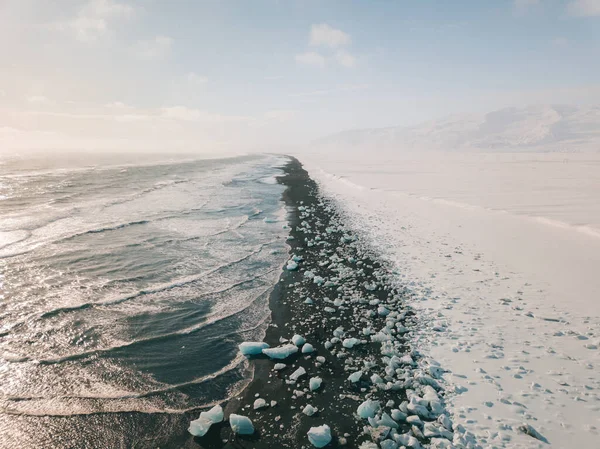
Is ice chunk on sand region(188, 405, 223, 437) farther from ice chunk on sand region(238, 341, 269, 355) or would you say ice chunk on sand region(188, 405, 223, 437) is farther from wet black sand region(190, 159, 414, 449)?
ice chunk on sand region(238, 341, 269, 355)

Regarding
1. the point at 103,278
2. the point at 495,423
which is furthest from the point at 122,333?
the point at 495,423

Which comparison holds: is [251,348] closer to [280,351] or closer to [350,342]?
[280,351]

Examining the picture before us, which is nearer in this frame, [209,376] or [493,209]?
[209,376]

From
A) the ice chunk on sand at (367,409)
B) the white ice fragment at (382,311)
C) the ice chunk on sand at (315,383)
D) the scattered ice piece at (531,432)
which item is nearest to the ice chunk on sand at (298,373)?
the ice chunk on sand at (315,383)

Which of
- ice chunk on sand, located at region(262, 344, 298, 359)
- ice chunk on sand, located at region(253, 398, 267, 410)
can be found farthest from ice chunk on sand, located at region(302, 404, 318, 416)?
ice chunk on sand, located at region(262, 344, 298, 359)

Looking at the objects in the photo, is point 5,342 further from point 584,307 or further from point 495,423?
point 584,307

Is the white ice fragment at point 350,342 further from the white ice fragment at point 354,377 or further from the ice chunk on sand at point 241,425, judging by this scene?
the ice chunk on sand at point 241,425
